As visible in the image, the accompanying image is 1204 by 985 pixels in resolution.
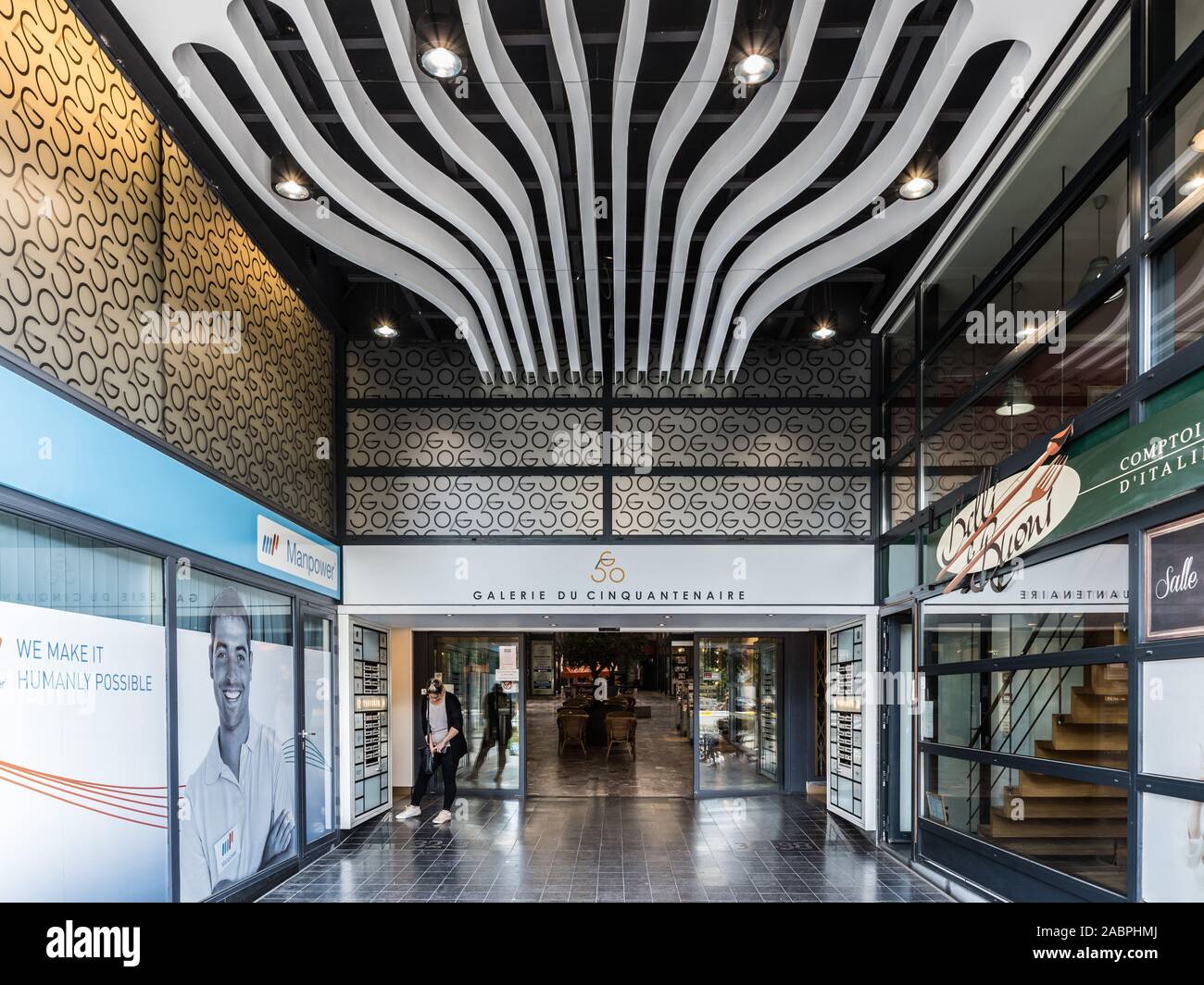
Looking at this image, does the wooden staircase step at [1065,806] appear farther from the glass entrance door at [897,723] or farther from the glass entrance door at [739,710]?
the glass entrance door at [739,710]

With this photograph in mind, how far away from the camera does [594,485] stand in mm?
8812

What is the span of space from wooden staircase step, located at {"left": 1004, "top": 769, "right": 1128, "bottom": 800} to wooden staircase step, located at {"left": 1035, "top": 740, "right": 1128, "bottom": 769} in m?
0.12

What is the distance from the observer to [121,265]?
4.49m

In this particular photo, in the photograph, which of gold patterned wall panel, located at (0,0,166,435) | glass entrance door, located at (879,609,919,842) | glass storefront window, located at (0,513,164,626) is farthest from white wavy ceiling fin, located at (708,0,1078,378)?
glass storefront window, located at (0,513,164,626)

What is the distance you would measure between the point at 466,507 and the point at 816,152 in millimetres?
5027

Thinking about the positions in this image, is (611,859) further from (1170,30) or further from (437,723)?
(1170,30)

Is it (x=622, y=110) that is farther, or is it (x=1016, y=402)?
(x=1016, y=402)

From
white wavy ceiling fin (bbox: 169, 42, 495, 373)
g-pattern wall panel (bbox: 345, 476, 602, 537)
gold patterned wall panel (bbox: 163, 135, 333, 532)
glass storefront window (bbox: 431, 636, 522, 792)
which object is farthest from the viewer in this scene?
glass storefront window (bbox: 431, 636, 522, 792)

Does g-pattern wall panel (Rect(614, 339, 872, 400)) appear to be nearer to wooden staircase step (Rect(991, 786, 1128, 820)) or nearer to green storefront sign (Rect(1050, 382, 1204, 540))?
green storefront sign (Rect(1050, 382, 1204, 540))

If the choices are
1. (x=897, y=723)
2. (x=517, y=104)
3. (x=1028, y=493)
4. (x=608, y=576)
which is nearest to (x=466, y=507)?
(x=608, y=576)

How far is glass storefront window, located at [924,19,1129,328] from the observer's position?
4422mm

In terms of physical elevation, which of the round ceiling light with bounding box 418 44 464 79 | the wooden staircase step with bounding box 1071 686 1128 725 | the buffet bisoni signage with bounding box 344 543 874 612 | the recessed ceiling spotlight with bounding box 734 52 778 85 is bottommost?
the wooden staircase step with bounding box 1071 686 1128 725

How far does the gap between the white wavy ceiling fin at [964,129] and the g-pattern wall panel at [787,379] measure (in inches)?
65.0

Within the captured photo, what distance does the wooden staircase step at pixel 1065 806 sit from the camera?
426cm
